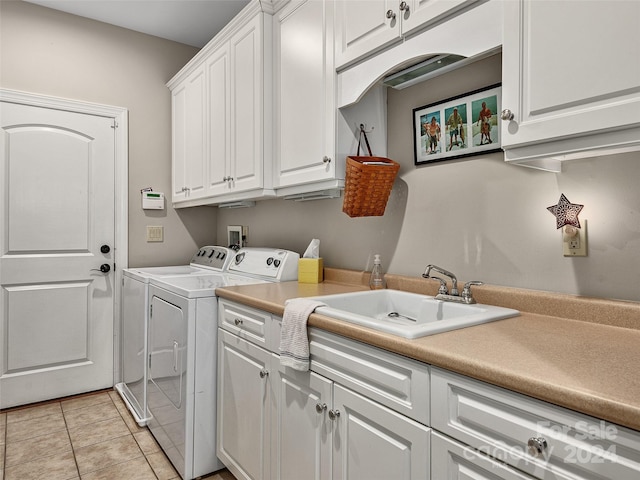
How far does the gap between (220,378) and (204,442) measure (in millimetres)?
321

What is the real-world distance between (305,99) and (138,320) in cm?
168

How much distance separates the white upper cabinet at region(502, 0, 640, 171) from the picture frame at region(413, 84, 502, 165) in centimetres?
44

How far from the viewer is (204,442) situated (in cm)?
198

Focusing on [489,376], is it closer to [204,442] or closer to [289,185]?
[289,185]

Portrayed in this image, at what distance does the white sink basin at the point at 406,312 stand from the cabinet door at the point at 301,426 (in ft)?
0.87

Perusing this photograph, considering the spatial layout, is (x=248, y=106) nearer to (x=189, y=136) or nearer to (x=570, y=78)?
(x=189, y=136)

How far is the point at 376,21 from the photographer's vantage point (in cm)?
155

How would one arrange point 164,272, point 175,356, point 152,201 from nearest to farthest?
1. point 175,356
2. point 164,272
3. point 152,201

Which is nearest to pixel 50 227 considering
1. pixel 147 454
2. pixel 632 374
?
pixel 147 454

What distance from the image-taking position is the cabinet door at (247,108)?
2.19 meters

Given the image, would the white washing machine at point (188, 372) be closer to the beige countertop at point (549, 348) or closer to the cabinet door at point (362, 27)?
the beige countertop at point (549, 348)

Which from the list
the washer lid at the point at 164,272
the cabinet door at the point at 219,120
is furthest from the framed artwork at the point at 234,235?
the cabinet door at the point at 219,120

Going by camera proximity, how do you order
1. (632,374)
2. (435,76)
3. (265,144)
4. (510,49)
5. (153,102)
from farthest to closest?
(153,102)
(265,144)
(435,76)
(510,49)
(632,374)

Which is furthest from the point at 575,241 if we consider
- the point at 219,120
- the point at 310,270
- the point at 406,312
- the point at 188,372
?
the point at 219,120
